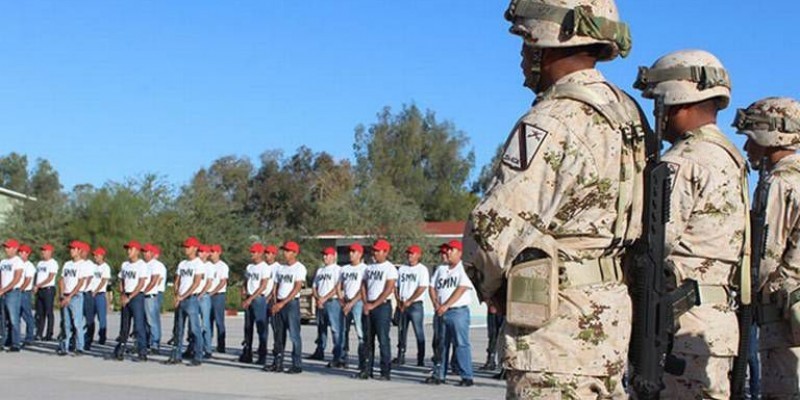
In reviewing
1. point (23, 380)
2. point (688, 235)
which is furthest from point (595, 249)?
point (23, 380)

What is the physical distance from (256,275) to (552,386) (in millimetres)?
13902

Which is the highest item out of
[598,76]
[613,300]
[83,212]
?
[83,212]

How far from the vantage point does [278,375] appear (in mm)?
15109

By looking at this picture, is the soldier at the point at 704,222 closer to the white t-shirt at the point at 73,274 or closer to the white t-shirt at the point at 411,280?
the white t-shirt at the point at 411,280

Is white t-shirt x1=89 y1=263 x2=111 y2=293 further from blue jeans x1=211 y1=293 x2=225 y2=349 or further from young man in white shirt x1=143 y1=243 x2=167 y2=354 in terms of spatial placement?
blue jeans x1=211 y1=293 x2=225 y2=349

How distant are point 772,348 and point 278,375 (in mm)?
9220

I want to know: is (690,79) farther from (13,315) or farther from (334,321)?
(13,315)

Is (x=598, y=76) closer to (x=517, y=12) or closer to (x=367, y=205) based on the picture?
(x=517, y=12)

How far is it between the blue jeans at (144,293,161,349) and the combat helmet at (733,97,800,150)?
40.9 feet

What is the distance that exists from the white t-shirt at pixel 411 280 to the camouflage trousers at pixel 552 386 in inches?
463

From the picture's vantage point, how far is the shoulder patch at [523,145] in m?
4.01

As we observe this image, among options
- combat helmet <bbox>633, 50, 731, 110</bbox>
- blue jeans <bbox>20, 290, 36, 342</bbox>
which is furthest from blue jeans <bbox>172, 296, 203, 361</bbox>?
combat helmet <bbox>633, 50, 731, 110</bbox>

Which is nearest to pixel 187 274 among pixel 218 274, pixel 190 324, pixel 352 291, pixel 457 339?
pixel 190 324

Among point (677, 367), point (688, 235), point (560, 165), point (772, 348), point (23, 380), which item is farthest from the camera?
point (23, 380)
